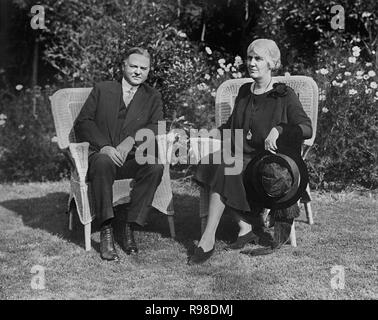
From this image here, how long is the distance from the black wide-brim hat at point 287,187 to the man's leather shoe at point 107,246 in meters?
0.89

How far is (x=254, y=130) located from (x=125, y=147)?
0.85m

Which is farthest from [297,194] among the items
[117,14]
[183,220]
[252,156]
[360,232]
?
[117,14]

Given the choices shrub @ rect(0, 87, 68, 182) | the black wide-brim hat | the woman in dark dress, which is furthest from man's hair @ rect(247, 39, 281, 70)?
shrub @ rect(0, 87, 68, 182)

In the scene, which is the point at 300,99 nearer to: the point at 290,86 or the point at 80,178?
the point at 290,86

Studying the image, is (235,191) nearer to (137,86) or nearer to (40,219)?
(137,86)

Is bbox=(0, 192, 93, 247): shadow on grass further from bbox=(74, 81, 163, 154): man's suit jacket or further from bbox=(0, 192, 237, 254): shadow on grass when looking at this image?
bbox=(74, 81, 163, 154): man's suit jacket

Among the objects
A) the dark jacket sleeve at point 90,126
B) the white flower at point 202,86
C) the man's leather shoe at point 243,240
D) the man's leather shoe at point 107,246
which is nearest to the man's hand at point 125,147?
the dark jacket sleeve at point 90,126

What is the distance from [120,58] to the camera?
18.7ft

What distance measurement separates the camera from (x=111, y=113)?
13.3ft

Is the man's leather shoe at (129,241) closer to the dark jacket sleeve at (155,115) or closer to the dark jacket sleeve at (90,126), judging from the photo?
the dark jacket sleeve at (90,126)

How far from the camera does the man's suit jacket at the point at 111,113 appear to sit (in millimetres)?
4043

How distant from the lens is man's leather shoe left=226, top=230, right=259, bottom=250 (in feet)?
12.5

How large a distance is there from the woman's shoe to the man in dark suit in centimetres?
43
